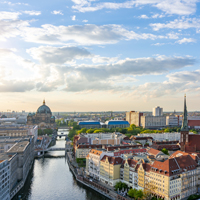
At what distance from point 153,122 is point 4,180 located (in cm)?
Answer: 13947

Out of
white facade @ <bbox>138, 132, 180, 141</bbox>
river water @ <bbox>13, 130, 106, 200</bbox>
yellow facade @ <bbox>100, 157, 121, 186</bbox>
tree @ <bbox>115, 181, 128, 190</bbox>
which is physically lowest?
river water @ <bbox>13, 130, 106, 200</bbox>

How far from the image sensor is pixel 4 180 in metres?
43.1

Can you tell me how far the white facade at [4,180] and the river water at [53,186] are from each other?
461 centimetres

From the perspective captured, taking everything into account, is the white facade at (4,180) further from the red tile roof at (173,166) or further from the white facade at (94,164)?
the red tile roof at (173,166)

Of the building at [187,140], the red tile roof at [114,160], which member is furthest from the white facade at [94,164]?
the building at [187,140]

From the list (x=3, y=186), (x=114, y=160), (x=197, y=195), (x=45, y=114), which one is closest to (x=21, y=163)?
(x=3, y=186)

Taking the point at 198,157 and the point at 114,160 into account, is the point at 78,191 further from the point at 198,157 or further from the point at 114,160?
the point at 198,157

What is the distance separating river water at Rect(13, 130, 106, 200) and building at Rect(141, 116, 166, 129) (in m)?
103

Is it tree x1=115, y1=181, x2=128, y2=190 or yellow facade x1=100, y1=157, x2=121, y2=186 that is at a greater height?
yellow facade x1=100, y1=157, x2=121, y2=186

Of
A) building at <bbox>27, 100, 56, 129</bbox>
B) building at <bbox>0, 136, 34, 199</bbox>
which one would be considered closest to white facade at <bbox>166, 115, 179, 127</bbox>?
building at <bbox>27, 100, 56, 129</bbox>

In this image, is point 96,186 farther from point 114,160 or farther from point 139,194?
point 139,194

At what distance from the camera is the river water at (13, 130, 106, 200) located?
49.5 meters

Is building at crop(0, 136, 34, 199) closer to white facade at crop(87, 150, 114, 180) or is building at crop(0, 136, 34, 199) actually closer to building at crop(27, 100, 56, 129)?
white facade at crop(87, 150, 114, 180)

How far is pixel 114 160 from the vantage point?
54125 mm
